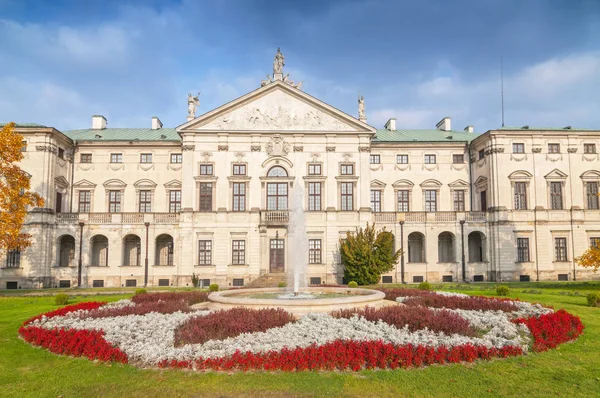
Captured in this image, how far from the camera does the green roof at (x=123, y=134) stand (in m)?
43.6

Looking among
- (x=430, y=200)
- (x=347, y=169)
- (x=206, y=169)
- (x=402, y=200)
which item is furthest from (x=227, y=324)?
(x=430, y=200)

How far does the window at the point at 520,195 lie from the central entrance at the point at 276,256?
22421 millimetres

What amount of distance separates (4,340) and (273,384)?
9.72 metres

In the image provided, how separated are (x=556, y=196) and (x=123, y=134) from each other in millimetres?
43499

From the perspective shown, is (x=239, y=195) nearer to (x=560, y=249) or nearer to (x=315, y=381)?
(x=560, y=249)

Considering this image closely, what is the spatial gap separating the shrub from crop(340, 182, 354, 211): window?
2712 cm

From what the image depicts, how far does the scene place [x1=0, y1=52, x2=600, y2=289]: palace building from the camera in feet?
127

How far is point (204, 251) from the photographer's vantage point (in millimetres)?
39062

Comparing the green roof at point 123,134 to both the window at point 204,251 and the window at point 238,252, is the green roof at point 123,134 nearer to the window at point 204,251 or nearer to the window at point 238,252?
the window at point 204,251

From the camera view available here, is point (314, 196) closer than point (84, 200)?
Yes

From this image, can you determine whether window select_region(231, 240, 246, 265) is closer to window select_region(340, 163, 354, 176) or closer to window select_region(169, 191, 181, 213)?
window select_region(169, 191, 181, 213)

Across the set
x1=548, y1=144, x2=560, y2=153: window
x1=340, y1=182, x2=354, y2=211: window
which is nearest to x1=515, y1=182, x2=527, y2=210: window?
x1=548, y1=144, x2=560, y2=153: window

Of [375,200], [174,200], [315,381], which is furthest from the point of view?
[375,200]

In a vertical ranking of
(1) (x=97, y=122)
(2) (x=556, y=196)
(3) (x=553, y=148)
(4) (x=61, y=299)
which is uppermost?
(1) (x=97, y=122)
